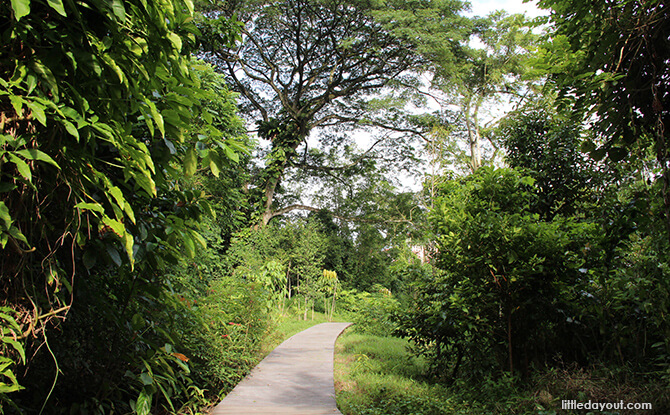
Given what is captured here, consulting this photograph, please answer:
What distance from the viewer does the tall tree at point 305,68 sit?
1339 centimetres

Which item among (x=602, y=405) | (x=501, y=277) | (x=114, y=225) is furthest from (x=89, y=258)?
(x=501, y=277)

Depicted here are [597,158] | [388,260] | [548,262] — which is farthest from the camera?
[388,260]

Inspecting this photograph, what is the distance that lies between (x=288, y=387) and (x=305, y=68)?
13.7 m

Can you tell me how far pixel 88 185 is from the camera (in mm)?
1419

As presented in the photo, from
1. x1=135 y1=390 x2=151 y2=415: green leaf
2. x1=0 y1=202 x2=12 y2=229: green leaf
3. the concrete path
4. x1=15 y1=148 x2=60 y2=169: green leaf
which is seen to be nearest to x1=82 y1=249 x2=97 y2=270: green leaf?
x1=0 y1=202 x2=12 y2=229: green leaf

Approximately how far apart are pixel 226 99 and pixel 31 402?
679 cm

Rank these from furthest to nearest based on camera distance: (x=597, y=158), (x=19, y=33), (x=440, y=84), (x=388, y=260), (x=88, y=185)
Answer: (x=388, y=260), (x=440, y=84), (x=597, y=158), (x=88, y=185), (x=19, y=33)

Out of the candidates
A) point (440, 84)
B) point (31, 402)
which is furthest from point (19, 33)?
point (440, 84)

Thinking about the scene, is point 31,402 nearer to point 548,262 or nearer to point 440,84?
point 548,262

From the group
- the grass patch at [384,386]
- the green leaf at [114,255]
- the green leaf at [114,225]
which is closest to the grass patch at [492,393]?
the grass patch at [384,386]

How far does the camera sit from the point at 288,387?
4.50 meters

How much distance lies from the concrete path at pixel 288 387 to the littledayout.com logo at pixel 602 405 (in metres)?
1.93

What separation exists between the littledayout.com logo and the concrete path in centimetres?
193

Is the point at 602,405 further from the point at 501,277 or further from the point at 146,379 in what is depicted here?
the point at 146,379
